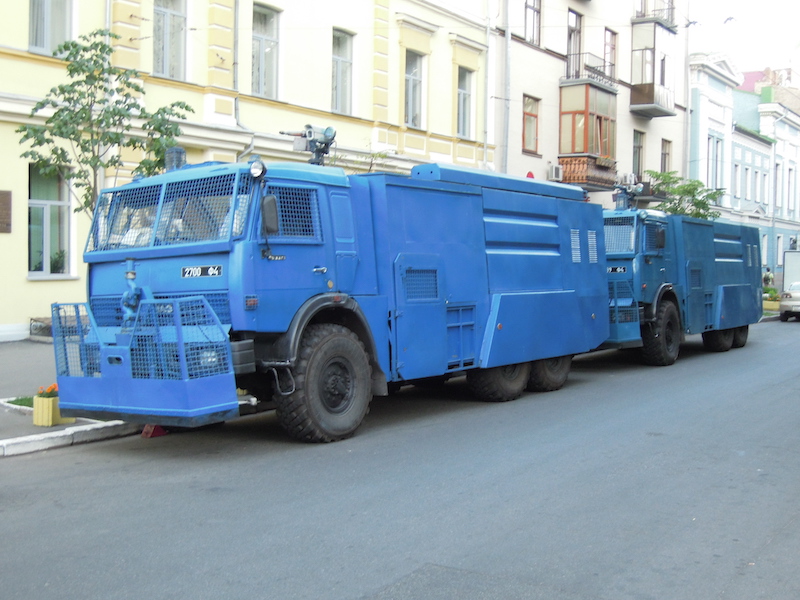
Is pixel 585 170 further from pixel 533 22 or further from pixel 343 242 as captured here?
pixel 343 242

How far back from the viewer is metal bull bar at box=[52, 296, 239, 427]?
7477 mm

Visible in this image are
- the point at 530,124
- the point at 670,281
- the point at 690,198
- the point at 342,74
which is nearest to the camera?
the point at 670,281

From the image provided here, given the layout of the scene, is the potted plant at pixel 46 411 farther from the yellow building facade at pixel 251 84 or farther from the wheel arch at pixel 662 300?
the wheel arch at pixel 662 300

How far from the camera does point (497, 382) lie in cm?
1149

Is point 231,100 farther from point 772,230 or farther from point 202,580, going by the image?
point 772,230

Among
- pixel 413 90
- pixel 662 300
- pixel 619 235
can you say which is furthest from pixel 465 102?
pixel 662 300

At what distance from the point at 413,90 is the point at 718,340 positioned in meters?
10.5

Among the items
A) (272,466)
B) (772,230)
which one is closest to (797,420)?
(272,466)

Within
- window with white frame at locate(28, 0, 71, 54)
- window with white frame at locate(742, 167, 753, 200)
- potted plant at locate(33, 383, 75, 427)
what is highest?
window with white frame at locate(742, 167, 753, 200)

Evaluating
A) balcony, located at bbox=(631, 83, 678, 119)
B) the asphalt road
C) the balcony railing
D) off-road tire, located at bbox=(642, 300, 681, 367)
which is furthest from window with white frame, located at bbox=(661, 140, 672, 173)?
the asphalt road

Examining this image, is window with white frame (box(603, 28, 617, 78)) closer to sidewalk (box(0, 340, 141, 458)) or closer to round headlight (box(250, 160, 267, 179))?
sidewalk (box(0, 340, 141, 458))

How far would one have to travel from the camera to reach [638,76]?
3591cm

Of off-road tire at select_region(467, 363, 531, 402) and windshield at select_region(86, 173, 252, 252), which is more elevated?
windshield at select_region(86, 173, 252, 252)

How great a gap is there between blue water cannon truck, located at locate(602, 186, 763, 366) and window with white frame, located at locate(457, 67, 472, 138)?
9.28 m
